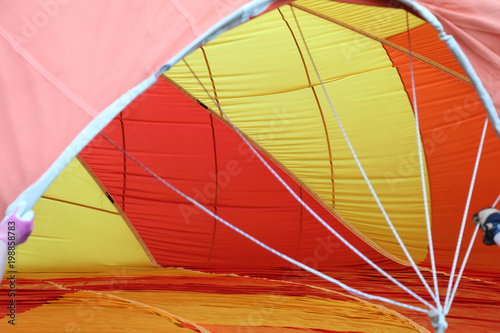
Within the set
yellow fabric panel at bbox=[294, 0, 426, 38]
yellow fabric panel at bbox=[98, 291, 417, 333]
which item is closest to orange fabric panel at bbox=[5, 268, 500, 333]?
yellow fabric panel at bbox=[98, 291, 417, 333]

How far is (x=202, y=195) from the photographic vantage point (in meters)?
3.78

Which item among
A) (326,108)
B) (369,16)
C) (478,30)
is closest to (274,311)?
(326,108)

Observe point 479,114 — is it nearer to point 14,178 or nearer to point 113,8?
point 113,8

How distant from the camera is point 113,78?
165 centimetres

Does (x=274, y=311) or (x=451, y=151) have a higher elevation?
(x=451, y=151)

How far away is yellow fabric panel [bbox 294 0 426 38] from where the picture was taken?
9.69 feet

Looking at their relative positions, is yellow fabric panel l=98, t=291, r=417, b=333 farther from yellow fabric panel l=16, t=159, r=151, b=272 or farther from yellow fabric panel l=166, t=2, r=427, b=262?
yellow fabric panel l=166, t=2, r=427, b=262

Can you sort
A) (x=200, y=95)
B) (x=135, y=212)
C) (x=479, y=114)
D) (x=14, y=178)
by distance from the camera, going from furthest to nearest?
1. (x=135, y=212)
2. (x=200, y=95)
3. (x=479, y=114)
4. (x=14, y=178)

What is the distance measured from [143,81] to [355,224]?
240 cm

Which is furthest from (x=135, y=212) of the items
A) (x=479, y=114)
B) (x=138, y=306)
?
(x=479, y=114)

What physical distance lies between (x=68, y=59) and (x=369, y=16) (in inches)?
69.2

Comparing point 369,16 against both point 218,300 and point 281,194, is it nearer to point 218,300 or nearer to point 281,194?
point 281,194

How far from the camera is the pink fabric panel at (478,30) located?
207cm

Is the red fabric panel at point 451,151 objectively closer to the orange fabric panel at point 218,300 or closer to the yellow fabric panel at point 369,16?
the yellow fabric panel at point 369,16
